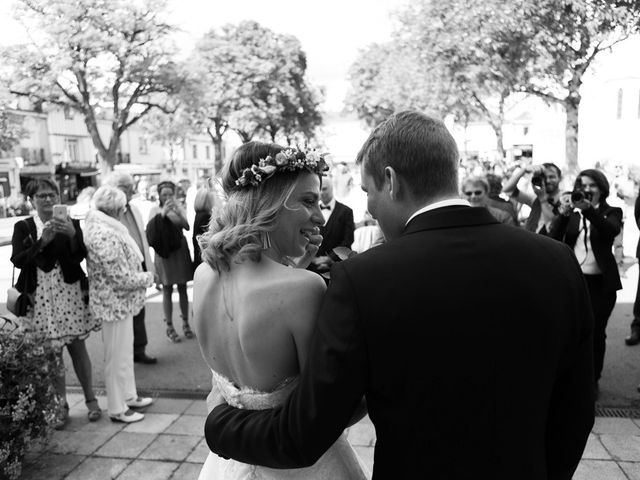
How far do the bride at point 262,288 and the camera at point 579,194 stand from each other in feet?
10.6

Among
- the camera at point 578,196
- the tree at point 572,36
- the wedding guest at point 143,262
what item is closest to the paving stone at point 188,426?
the wedding guest at point 143,262

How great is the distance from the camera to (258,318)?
5.04 feet

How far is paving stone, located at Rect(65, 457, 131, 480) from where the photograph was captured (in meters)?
3.51

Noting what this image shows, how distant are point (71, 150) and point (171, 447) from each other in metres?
52.7

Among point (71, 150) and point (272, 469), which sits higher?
point (71, 150)

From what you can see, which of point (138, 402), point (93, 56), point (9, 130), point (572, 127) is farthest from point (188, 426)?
point (9, 130)

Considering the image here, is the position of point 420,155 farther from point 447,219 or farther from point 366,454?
point 366,454

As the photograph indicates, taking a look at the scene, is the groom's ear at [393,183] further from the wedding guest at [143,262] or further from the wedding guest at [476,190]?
the wedding guest at [143,262]

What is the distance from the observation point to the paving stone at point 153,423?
165 inches

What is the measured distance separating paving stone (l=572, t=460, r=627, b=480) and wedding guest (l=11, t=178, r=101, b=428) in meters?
3.67

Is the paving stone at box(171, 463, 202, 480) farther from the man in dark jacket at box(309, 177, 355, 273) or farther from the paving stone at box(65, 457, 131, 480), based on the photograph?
the man in dark jacket at box(309, 177, 355, 273)

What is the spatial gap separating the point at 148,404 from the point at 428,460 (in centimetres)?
383

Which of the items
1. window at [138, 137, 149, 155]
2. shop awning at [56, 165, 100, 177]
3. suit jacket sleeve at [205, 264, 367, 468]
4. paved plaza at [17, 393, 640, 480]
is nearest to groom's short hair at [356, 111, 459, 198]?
suit jacket sleeve at [205, 264, 367, 468]

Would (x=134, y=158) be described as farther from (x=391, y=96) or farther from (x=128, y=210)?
(x=128, y=210)
